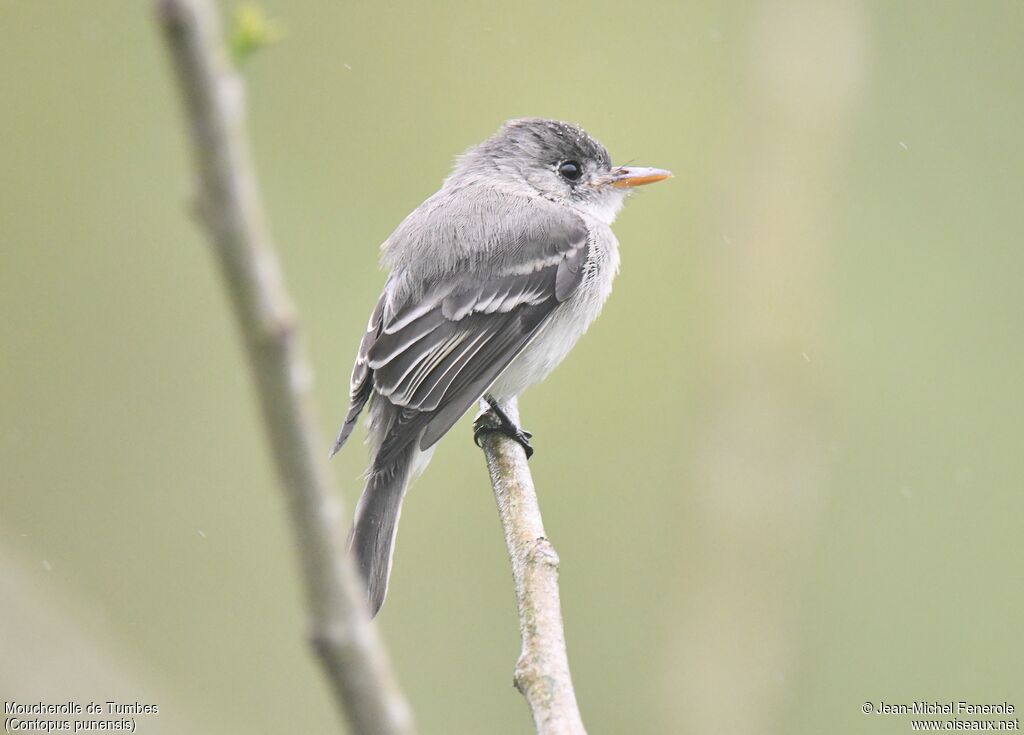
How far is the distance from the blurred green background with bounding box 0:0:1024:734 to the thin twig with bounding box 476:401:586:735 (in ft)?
2.02

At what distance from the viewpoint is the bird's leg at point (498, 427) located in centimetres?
413

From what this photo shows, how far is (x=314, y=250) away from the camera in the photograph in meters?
7.03

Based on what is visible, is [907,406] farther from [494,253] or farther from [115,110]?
[115,110]

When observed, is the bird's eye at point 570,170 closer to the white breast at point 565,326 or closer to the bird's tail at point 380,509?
the white breast at point 565,326

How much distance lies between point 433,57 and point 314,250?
1675 mm

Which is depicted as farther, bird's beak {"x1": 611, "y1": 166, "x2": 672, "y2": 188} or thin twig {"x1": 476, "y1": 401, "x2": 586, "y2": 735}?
bird's beak {"x1": 611, "y1": 166, "x2": 672, "y2": 188}

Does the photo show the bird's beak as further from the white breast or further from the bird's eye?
the white breast

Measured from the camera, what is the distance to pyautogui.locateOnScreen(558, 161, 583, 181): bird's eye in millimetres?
5152

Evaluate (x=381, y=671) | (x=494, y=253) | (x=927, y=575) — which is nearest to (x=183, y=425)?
(x=494, y=253)
